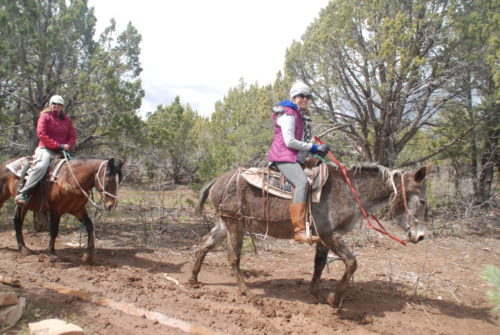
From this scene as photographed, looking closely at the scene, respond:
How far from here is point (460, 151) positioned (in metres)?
9.67

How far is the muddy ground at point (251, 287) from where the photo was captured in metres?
4.00

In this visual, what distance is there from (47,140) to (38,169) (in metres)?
0.58

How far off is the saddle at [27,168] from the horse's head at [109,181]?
93 centimetres

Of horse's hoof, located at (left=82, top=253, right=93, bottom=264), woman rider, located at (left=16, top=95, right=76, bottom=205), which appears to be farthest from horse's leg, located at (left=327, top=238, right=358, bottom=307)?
woman rider, located at (left=16, top=95, right=76, bottom=205)

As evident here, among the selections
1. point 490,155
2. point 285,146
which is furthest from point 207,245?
point 490,155

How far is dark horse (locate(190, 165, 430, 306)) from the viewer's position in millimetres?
4363

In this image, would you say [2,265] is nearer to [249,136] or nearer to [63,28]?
[63,28]

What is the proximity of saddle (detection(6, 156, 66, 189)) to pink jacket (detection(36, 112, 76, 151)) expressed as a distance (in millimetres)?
279

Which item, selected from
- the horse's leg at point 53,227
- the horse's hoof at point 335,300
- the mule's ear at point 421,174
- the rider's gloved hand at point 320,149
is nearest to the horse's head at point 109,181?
the horse's leg at point 53,227

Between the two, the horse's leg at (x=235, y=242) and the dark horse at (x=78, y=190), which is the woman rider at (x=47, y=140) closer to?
the dark horse at (x=78, y=190)

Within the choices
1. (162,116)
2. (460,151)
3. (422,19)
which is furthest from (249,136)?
(460,151)

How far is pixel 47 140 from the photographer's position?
633cm

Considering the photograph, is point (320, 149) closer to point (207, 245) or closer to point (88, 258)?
point (207, 245)

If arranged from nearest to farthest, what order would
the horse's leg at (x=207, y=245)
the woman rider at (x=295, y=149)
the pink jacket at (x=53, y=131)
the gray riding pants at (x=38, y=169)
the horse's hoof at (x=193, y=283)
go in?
the woman rider at (x=295, y=149), the horse's hoof at (x=193, y=283), the horse's leg at (x=207, y=245), the gray riding pants at (x=38, y=169), the pink jacket at (x=53, y=131)
